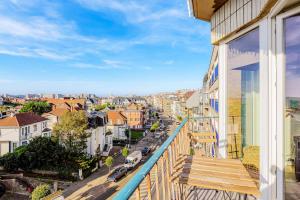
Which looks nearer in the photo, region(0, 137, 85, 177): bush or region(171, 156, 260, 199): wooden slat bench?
region(171, 156, 260, 199): wooden slat bench

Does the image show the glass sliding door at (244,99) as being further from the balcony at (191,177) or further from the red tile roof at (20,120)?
the red tile roof at (20,120)

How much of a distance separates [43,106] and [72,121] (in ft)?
104

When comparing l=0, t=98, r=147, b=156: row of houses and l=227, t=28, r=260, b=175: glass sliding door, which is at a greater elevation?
l=227, t=28, r=260, b=175: glass sliding door

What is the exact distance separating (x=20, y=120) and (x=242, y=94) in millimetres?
24228

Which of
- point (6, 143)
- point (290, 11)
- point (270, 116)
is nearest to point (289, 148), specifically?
point (270, 116)

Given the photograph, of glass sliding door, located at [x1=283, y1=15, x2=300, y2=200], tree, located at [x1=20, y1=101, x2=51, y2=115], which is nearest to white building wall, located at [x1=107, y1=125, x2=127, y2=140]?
tree, located at [x1=20, y1=101, x2=51, y2=115]

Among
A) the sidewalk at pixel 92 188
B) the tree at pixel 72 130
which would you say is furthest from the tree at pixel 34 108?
the sidewalk at pixel 92 188

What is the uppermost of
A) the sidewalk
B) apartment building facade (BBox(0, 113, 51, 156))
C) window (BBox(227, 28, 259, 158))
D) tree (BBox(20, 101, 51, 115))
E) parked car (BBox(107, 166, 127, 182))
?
window (BBox(227, 28, 259, 158))

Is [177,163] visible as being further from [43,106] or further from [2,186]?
[43,106]

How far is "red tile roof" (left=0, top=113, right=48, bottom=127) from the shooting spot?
21641mm

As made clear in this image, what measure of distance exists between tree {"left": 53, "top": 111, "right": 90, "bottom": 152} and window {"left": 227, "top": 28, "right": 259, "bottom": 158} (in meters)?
15.8

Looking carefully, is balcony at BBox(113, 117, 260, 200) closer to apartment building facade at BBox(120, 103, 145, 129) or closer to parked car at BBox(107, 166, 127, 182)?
parked car at BBox(107, 166, 127, 182)

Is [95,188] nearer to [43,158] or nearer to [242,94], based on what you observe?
[43,158]

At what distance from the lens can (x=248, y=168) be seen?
8.96ft
